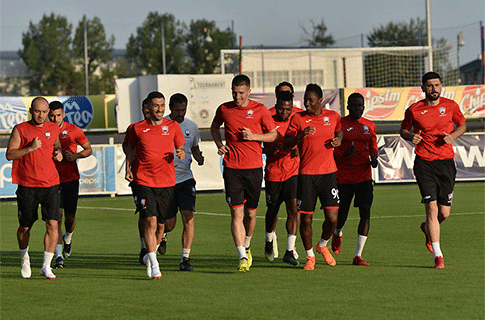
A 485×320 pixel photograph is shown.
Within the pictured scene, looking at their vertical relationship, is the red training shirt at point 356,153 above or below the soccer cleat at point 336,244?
above

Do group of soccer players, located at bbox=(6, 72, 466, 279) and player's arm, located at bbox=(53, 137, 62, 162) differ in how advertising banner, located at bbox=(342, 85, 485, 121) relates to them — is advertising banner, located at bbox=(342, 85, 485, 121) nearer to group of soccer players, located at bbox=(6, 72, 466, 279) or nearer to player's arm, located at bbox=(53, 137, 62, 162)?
group of soccer players, located at bbox=(6, 72, 466, 279)

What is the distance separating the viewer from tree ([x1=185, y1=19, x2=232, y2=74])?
78000 mm

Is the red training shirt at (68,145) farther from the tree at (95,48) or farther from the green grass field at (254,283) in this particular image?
the tree at (95,48)

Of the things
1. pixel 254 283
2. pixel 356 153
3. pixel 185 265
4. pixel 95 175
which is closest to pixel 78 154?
pixel 185 265

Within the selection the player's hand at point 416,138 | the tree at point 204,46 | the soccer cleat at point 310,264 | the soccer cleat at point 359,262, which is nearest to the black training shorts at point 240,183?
the soccer cleat at point 310,264

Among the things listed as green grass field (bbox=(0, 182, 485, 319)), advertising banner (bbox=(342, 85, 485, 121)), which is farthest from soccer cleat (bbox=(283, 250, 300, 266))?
advertising banner (bbox=(342, 85, 485, 121))

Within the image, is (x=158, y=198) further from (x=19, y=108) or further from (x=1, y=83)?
(x=1, y=83)

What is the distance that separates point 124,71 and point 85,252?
64190 millimetres

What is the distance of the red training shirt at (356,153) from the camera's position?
1050 cm

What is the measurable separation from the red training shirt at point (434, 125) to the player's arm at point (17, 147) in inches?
183

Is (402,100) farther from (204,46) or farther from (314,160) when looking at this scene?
(204,46)

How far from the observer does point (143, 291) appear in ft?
27.6

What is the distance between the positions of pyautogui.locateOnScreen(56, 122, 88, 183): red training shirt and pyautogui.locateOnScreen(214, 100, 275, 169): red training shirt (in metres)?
2.44

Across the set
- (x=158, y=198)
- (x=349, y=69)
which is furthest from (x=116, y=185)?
(x=349, y=69)
